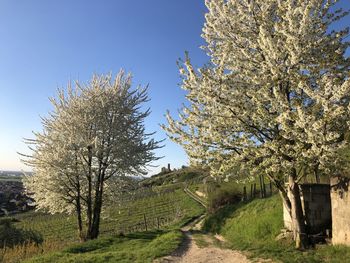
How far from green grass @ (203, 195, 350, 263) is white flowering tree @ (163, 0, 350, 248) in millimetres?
1259

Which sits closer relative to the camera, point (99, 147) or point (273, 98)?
point (273, 98)

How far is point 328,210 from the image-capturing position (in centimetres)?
1642

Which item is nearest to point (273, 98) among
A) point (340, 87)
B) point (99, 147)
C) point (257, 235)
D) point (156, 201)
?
point (340, 87)

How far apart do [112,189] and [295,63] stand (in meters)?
18.7

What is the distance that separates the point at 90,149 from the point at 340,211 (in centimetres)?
1665

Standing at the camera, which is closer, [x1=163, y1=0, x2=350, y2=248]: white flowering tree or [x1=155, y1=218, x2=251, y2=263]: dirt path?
[x1=163, y1=0, x2=350, y2=248]: white flowering tree

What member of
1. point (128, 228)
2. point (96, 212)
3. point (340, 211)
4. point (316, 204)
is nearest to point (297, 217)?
point (340, 211)

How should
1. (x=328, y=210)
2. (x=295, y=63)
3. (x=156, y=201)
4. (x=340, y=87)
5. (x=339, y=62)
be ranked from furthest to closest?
1. (x=156, y=201)
2. (x=328, y=210)
3. (x=339, y=62)
4. (x=295, y=63)
5. (x=340, y=87)

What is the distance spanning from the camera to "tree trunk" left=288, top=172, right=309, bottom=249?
1390 centimetres

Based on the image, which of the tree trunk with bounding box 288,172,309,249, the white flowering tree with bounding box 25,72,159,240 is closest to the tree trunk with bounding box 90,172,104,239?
the white flowering tree with bounding box 25,72,159,240

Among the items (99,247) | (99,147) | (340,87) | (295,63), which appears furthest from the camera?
(99,147)

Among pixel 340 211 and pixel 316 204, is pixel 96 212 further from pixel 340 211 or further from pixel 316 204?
pixel 340 211

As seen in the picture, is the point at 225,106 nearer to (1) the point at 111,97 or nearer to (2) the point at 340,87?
(2) the point at 340,87

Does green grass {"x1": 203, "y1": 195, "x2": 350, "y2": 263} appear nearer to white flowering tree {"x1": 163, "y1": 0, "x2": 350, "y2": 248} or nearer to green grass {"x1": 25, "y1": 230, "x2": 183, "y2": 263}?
white flowering tree {"x1": 163, "y1": 0, "x2": 350, "y2": 248}
